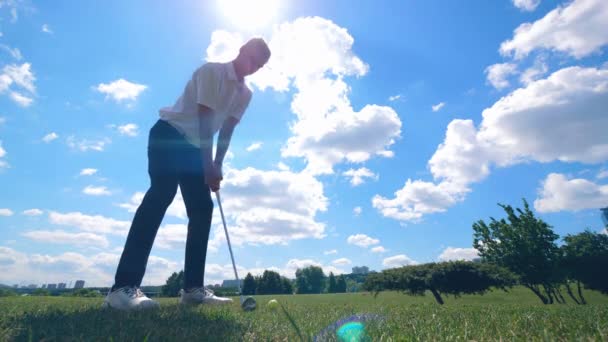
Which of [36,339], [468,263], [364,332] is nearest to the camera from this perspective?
[36,339]

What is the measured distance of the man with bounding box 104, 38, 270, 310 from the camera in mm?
3670

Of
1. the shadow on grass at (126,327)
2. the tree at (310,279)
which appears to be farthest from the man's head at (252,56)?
the tree at (310,279)

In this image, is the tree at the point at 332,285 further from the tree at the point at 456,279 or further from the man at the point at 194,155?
the man at the point at 194,155

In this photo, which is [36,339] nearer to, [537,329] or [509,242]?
[537,329]

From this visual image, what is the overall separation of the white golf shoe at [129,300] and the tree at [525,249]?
3381 centimetres

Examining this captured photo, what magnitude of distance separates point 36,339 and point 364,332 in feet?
5.67

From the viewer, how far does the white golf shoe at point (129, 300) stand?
Result: 9.46ft

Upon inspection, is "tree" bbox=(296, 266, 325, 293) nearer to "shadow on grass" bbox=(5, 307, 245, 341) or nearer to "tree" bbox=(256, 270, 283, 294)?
"tree" bbox=(256, 270, 283, 294)

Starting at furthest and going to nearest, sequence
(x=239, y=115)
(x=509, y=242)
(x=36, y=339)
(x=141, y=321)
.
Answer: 1. (x=509, y=242)
2. (x=239, y=115)
3. (x=141, y=321)
4. (x=36, y=339)

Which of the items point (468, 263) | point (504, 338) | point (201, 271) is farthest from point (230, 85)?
point (468, 263)

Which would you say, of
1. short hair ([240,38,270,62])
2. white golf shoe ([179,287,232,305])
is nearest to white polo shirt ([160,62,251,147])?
short hair ([240,38,270,62])

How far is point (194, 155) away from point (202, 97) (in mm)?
747

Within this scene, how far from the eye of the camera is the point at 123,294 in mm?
3031

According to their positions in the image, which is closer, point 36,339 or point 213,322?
point 36,339
